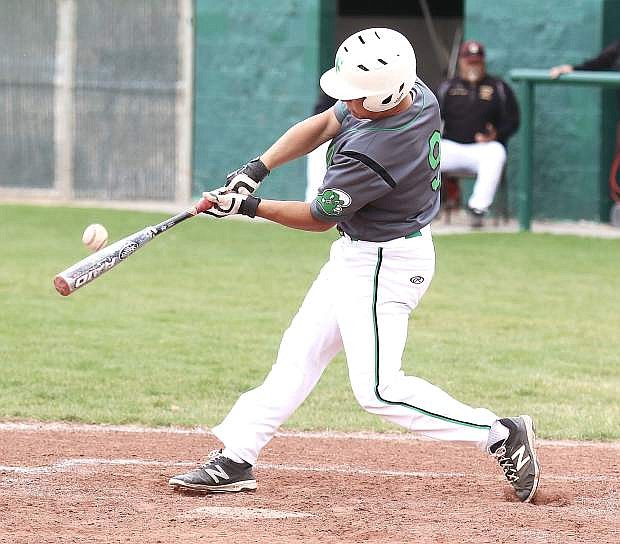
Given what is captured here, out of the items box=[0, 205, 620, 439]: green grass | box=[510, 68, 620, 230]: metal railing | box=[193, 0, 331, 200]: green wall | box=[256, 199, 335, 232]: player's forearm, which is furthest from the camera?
box=[193, 0, 331, 200]: green wall

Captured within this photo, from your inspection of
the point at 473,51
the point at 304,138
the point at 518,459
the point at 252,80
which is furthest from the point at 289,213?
the point at 252,80

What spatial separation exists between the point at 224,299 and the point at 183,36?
254 inches

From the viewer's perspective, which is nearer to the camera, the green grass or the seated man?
the green grass

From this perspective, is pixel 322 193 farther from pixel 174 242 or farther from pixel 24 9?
pixel 24 9

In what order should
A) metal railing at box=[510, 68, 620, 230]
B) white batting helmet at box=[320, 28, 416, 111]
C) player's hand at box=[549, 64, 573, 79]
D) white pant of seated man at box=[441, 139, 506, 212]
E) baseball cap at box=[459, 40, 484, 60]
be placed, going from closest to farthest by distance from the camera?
white batting helmet at box=[320, 28, 416, 111] → player's hand at box=[549, 64, 573, 79] → metal railing at box=[510, 68, 620, 230] → white pant of seated man at box=[441, 139, 506, 212] → baseball cap at box=[459, 40, 484, 60]

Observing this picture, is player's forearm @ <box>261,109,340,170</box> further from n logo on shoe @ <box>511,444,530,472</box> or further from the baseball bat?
n logo on shoe @ <box>511,444,530,472</box>

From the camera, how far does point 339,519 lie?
17.5ft

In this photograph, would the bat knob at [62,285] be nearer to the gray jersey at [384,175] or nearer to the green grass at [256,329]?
the gray jersey at [384,175]

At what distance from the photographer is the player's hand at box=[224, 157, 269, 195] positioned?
555 cm

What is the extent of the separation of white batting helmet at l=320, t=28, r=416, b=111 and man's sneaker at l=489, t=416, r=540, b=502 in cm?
130

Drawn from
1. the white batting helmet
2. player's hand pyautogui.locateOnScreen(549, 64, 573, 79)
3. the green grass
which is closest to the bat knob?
the white batting helmet

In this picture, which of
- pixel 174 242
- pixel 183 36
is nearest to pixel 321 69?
pixel 183 36

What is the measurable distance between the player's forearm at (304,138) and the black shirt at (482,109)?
28.7 feet

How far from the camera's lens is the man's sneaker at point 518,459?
18.2 ft
